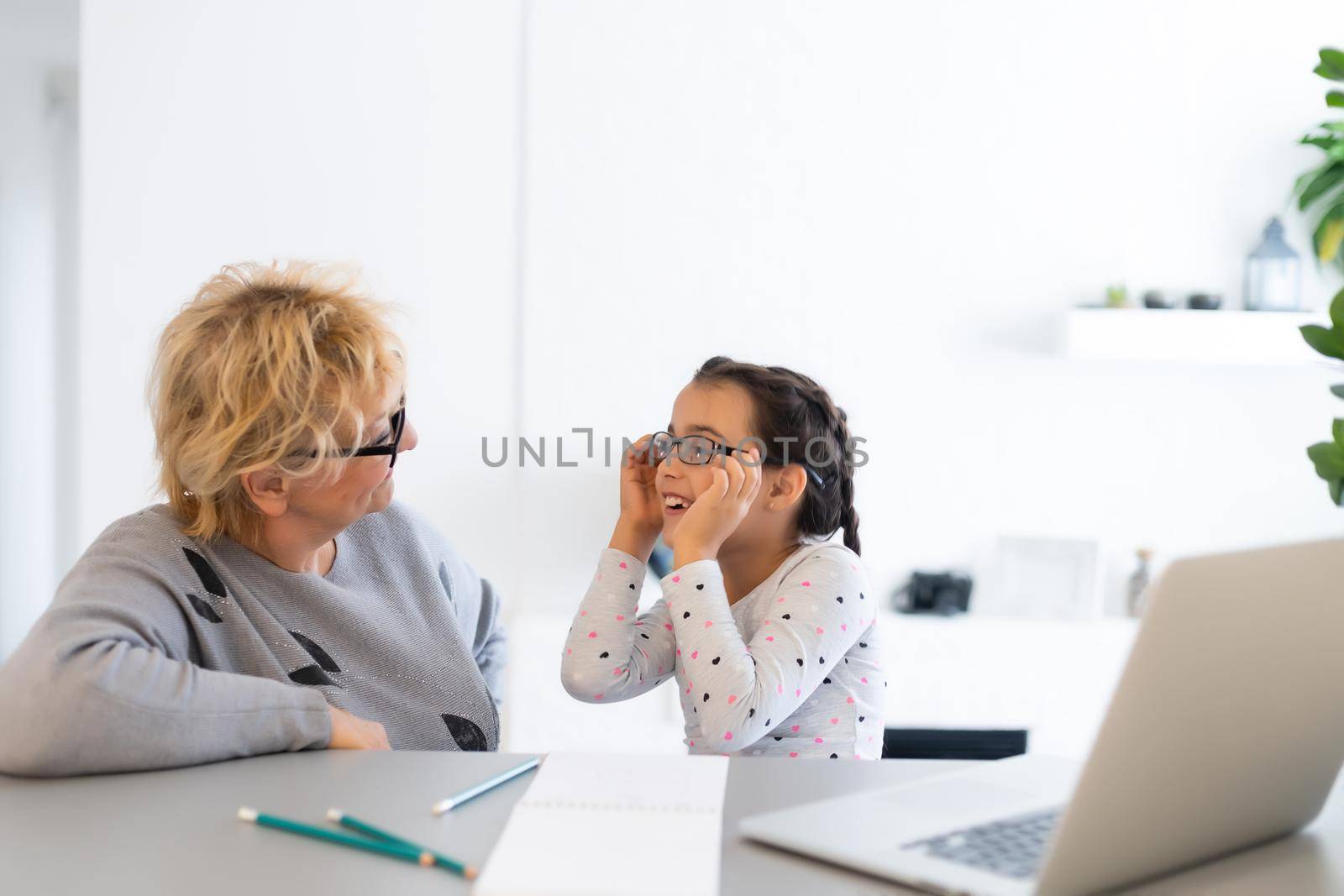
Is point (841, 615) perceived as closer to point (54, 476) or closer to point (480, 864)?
point (480, 864)

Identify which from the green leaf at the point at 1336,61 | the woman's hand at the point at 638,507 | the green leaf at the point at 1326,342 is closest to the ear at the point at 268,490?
the woman's hand at the point at 638,507

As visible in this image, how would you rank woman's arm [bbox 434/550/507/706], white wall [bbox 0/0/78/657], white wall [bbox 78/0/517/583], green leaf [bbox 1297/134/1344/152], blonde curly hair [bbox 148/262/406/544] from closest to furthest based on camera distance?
blonde curly hair [bbox 148/262/406/544] < woman's arm [bbox 434/550/507/706] < white wall [bbox 78/0/517/583] < green leaf [bbox 1297/134/1344/152] < white wall [bbox 0/0/78/657]

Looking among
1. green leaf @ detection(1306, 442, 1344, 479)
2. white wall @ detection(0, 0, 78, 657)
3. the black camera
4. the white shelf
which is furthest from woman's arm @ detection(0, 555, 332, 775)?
white wall @ detection(0, 0, 78, 657)

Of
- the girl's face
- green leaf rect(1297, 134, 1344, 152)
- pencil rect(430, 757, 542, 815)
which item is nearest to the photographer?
pencil rect(430, 757, 542, 815)

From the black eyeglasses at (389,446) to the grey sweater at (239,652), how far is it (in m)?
0.17

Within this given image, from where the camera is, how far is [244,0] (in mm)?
3369

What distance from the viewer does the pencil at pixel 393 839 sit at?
86 centimetres

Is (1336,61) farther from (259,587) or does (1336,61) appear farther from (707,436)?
(259,587)

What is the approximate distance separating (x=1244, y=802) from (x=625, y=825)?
466 millimetres

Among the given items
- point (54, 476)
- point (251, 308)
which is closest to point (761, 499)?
point (251, 308)

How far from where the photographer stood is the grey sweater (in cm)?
109

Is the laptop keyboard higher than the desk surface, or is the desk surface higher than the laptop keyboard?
the laptop keyboard

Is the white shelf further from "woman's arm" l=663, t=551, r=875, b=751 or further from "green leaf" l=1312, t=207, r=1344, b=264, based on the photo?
"woman's arm" l=663, t=551, r=875, b=751

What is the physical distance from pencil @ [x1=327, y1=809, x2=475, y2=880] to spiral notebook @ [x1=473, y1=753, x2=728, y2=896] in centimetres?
2
